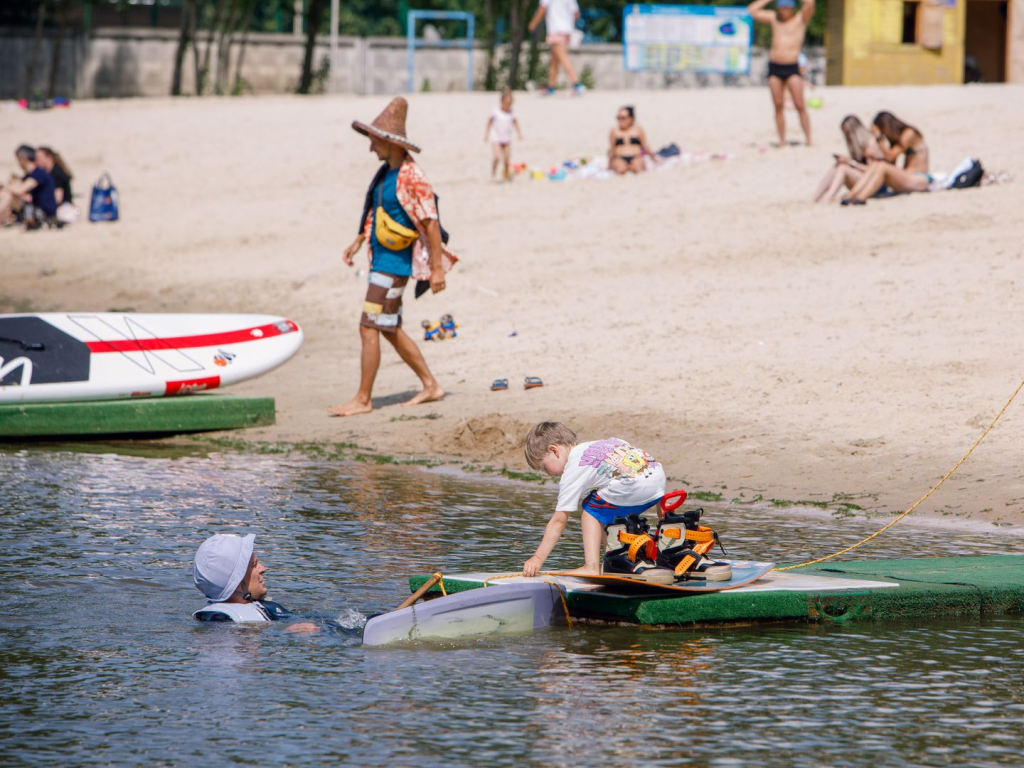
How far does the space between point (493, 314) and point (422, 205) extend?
435 centimetres

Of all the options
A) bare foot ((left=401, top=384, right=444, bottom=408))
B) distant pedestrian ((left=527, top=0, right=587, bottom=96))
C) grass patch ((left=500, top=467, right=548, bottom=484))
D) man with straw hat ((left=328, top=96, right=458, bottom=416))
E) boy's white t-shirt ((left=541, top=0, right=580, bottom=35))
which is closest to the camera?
grass patch ((left=500, top=467, right=548, bottom=484))

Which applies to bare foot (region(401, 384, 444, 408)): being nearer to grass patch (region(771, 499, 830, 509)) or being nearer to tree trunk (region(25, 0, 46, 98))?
grass patch (region(771, 499, 830, 509))

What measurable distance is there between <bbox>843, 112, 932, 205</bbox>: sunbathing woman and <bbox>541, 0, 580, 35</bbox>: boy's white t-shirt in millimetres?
11084

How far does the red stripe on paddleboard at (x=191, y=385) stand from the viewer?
1262 centimetres

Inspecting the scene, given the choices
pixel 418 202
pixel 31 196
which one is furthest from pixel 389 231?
pixel 31 196

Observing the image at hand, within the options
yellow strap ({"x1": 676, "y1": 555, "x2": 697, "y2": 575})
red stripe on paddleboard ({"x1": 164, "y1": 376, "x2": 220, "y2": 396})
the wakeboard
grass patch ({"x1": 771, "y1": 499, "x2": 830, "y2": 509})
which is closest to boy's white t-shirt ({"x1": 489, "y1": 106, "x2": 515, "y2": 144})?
red stripe on paddleboard ({"x1": 164, "y1": 376, "x2": 220, "y2": 396})

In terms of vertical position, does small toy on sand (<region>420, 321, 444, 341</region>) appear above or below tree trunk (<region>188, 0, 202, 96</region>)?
below

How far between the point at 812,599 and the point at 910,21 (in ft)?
75.6

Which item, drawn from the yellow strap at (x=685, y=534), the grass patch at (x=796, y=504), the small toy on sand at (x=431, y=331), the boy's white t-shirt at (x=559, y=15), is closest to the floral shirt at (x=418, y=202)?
the small toy on sand at (x=431, y=331)

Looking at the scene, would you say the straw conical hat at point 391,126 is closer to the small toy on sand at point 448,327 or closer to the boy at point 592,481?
the small toy on sand at point 448,327

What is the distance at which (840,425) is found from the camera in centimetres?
1080

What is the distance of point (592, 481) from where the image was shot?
6.70 metres

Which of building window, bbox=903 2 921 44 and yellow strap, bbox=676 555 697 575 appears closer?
yellow strap, bbox=676 555 697 575

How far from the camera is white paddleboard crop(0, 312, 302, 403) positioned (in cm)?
1210
